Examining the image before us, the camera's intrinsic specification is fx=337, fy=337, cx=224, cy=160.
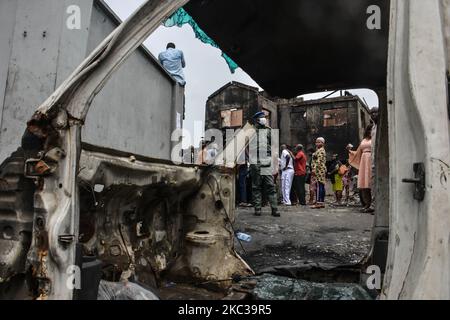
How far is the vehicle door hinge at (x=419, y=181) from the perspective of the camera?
122 centimetres

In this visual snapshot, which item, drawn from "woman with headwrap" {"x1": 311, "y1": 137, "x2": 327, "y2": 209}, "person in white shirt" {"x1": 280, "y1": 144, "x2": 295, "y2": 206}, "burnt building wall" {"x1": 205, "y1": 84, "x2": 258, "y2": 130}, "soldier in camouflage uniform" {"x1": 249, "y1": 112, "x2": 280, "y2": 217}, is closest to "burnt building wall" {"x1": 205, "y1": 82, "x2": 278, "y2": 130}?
"burnt building wall" {"x1": 205, "y1": 84, "x2": 258, "y2": 130}

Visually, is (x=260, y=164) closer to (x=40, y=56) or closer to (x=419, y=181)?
(x=40, y=56)

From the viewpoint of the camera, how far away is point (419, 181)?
1.23 meters

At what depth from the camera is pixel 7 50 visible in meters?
3.18

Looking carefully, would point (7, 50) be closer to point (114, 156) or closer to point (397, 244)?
point (114, 156)

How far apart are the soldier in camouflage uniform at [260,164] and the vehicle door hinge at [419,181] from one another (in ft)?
17.1

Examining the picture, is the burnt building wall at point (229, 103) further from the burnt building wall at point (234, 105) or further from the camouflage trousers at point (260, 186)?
the camouflage trousers at point (260, 186)

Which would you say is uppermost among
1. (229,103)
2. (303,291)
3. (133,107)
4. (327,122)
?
(229,103)

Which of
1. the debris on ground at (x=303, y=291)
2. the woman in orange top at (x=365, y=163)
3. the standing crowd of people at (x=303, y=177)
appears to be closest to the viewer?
the debris on ground at (x=303, y=291)

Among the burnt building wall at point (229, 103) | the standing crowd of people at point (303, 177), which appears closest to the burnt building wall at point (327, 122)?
the burnt building wall at point (229, 103)

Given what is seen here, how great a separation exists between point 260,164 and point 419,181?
540 cm

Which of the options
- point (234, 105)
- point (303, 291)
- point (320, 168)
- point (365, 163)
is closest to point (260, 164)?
point (365, 163)

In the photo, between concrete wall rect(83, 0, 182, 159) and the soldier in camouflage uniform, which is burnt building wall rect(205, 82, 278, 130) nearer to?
the soldier in camouflage uniform

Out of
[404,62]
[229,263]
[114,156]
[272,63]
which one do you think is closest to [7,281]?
[114,156]
